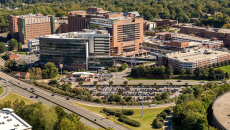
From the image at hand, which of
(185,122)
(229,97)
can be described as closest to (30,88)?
(185,122)

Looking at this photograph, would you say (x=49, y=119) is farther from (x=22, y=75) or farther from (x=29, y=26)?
(x=29, y=26)

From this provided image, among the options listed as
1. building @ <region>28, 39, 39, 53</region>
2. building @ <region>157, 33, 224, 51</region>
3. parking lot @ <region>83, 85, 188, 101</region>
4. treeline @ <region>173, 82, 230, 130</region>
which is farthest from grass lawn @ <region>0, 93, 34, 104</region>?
building @ <region>157, 33, 224, 51</region>

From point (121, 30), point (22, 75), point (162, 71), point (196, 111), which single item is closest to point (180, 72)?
point (162, 71)

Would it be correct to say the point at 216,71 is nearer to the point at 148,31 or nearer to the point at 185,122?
the point at 185,122

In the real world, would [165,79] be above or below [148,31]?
below

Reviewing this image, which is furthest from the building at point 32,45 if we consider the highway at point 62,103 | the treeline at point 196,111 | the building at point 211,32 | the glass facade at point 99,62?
the treeline at point 196,111

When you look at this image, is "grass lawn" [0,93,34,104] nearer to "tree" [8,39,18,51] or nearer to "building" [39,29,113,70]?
"building" [39,29,113,70]
